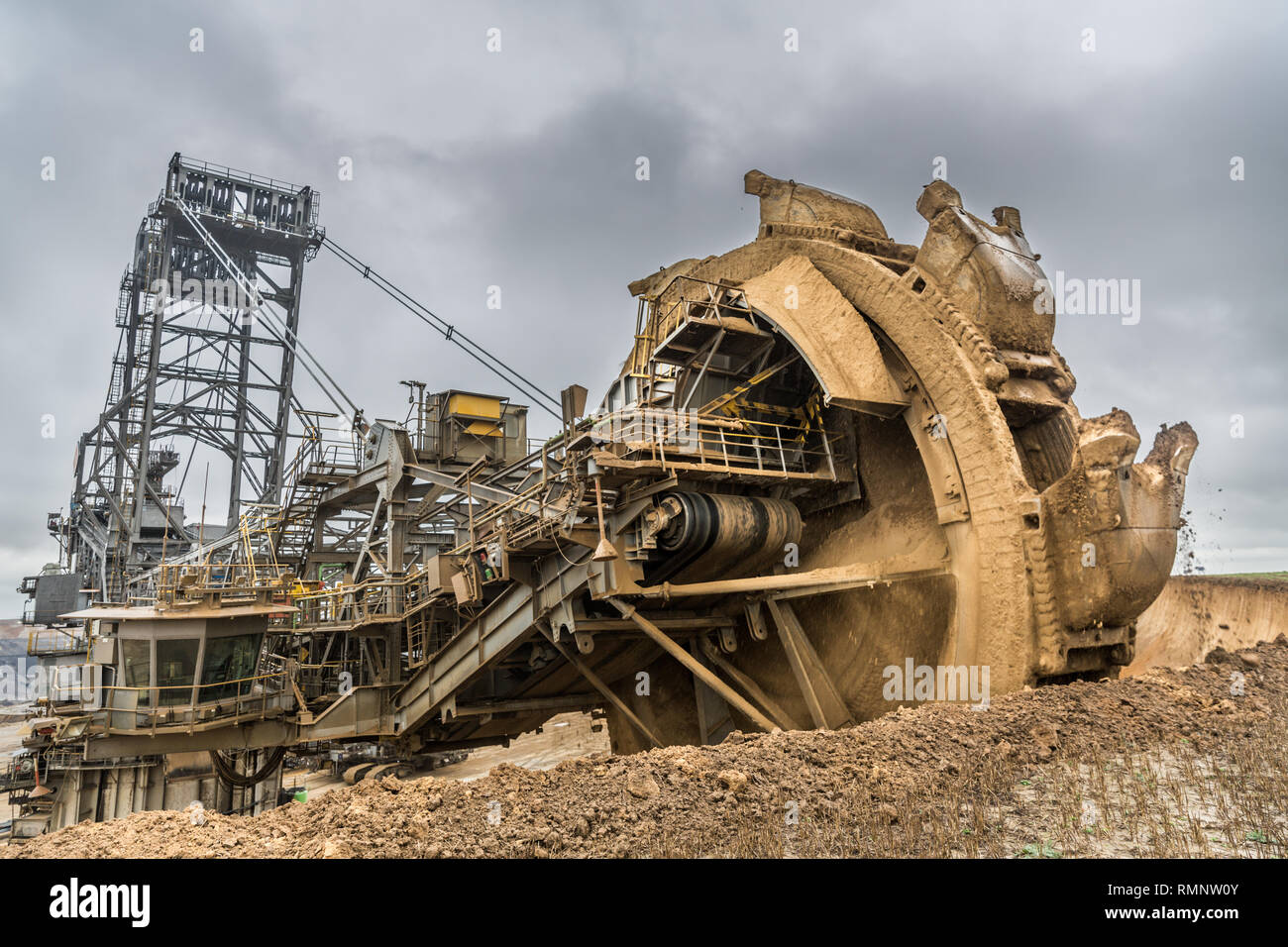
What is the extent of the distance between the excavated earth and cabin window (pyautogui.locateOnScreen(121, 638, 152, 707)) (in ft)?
35.3

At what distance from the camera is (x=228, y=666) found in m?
15.7

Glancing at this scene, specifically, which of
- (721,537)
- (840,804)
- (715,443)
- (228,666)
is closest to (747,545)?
(721,537)

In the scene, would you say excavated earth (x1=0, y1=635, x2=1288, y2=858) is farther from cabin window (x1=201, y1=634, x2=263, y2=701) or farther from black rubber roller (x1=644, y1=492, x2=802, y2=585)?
cabin window (x1=201, y1=634, x2=263, y2=701)

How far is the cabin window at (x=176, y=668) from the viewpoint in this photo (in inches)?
584

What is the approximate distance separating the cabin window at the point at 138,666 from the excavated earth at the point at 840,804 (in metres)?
10.8

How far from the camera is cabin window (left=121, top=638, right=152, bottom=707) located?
14711 mm

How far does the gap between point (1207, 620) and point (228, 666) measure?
2321cm

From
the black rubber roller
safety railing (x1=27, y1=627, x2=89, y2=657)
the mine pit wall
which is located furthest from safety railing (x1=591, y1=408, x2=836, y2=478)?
safety railing (x1=27, y1=627, x2=89, y2=657)

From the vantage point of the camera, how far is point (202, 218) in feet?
133

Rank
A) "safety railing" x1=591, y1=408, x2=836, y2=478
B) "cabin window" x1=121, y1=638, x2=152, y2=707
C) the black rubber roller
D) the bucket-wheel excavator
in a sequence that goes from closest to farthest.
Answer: the bucket-wheel excavator < "safety railing" x1=591, y1=408, x2=836, y2=478 < the black rubber roller < "cabin window" x1=121, y1=638, x2=152, y2=707

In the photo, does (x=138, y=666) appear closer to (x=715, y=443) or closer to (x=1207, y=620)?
(x=715, y=443)

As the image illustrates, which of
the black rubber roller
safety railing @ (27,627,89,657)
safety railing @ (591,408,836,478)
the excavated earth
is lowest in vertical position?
safety railing @ (27,627,89,657)
